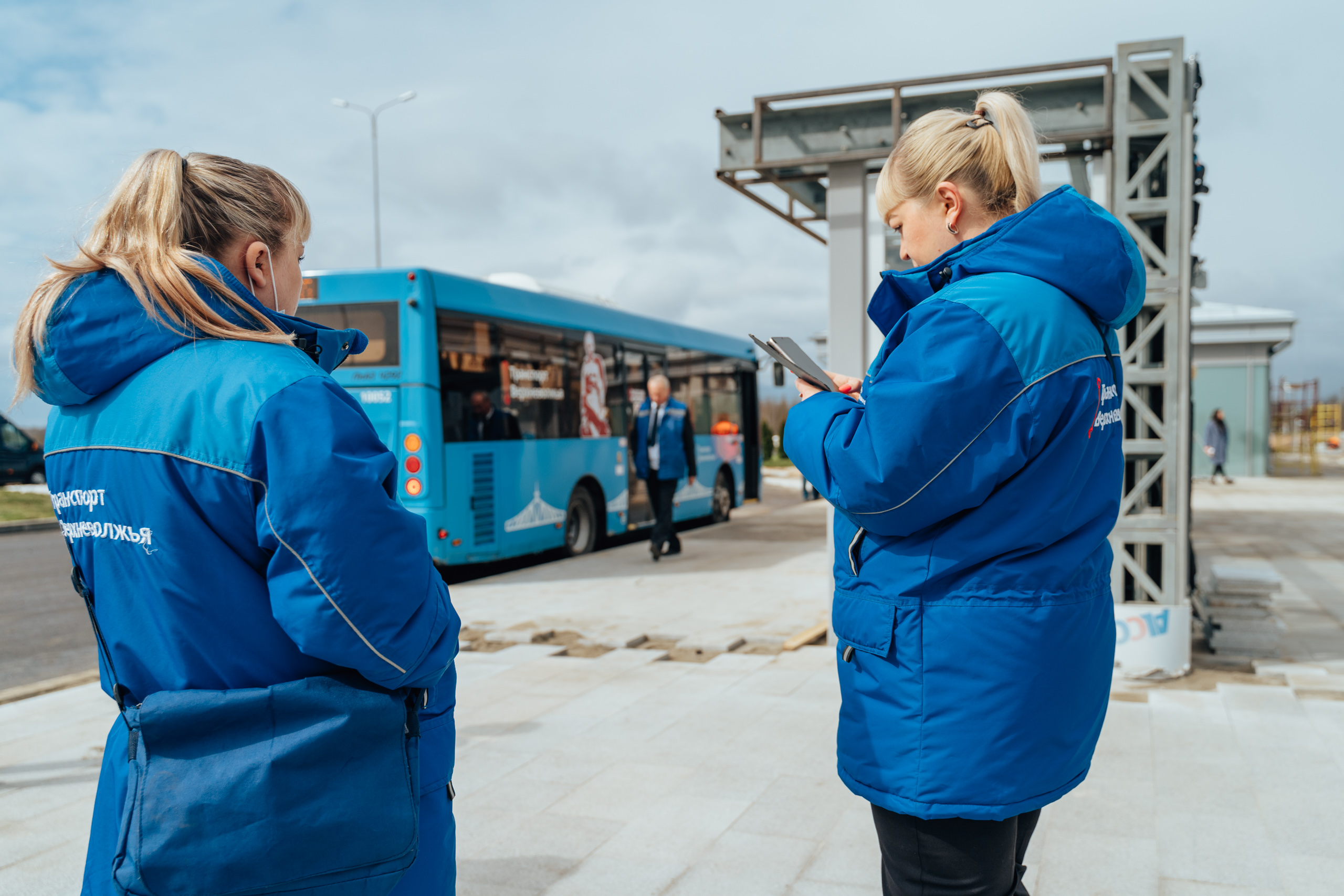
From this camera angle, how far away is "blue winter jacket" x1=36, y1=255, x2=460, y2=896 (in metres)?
1.40

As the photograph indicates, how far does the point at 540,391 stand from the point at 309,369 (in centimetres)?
986

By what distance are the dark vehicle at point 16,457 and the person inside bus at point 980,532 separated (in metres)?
28.6

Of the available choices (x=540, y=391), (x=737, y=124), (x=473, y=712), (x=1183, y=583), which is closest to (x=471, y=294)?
(x=540, y=391)

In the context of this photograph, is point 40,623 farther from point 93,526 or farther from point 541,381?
point 93,526

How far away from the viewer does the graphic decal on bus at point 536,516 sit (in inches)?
421

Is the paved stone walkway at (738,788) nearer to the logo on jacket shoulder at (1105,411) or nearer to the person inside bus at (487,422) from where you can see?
the logo on jacket shoulder at (1105,411)

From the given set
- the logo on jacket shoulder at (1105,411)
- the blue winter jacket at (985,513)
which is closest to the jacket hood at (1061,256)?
the blue winter jacket at (985,513)

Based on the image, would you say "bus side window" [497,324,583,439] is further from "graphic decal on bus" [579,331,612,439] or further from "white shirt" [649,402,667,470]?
"white shirt" [649,402,667,470]

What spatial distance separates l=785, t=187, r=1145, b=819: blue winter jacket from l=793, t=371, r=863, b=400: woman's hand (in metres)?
0.17

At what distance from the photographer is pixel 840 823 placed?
361cm

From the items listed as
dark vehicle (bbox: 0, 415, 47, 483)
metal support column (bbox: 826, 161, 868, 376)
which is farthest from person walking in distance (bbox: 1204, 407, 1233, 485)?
dark vehicle (bbox: 0, 415, 47, 483)

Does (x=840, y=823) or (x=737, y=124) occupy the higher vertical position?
(x=737, y=124)

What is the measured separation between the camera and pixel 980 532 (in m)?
1.63

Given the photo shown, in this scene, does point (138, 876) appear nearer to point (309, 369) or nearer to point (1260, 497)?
point (309, 369)
